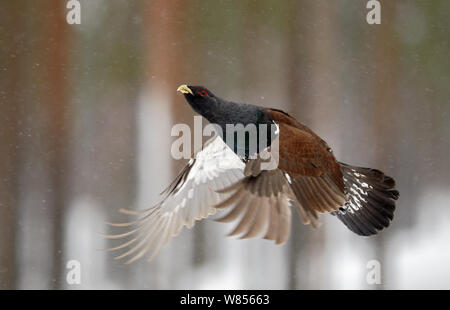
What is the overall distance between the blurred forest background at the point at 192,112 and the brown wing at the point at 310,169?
25.6 inches

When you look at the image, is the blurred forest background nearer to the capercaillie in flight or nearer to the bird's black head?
the capercaillie in flight

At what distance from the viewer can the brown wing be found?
48.1 inches

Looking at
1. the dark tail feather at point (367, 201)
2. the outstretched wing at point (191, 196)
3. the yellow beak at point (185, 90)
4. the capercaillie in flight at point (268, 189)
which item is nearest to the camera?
the capercaillie in flight at point (268, 189)

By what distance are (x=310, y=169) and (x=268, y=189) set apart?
154mm

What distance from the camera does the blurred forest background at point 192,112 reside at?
6.39 feet

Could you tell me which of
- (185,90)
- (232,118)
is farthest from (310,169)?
(185,90)

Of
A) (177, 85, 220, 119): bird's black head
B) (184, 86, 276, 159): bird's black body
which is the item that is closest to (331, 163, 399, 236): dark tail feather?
(184, 86, 276, 159): bird's black body

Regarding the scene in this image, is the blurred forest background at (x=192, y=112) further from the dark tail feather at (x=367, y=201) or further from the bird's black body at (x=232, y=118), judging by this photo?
the bird's black body at (x=232, y=118)

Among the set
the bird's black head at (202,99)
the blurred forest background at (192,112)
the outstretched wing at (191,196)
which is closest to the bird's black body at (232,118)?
the bird's black head at (202,99)

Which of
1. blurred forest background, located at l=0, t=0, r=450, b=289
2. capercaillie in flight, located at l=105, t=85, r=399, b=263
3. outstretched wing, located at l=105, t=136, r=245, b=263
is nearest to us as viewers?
capercaillie in flight, located at l=105, t=85, r=399, b=263

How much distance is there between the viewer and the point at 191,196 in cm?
161

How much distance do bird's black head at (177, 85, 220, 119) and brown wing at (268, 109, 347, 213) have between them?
0.18 m

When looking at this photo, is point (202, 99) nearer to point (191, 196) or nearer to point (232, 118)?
point (232, 118)

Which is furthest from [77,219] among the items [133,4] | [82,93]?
[133,4]
